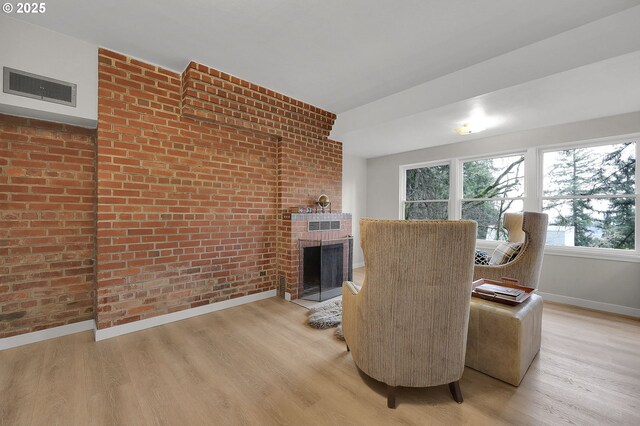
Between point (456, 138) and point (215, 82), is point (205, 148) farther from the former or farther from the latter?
point (456, 138)

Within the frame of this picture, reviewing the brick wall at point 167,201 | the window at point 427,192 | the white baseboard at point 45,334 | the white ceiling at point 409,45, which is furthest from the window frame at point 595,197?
the white baseboard at point 45,334

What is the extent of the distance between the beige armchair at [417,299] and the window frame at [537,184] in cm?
309

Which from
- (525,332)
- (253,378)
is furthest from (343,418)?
(525,332)

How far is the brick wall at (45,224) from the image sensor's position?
6.98ft

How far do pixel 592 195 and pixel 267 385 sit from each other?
14.4 ft

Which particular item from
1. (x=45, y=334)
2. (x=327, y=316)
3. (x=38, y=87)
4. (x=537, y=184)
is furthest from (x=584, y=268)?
(x=38, y=87)

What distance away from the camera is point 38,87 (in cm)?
204

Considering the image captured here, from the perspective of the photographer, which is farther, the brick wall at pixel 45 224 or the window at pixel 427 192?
the window at pixel 427 192

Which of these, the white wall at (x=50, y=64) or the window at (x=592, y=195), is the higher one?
the white wall at (x=50, y=64)

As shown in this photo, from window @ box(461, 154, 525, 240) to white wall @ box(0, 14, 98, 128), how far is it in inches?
198

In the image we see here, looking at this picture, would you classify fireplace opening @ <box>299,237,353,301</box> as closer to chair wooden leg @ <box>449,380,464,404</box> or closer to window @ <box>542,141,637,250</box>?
chair wooden leg @ <box>449,380,464,404</box>

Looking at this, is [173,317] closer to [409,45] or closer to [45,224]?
[45,224]

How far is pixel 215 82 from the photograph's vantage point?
8.77 ft

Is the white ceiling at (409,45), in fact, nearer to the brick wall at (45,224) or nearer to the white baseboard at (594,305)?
the brick wall at (45,224)
